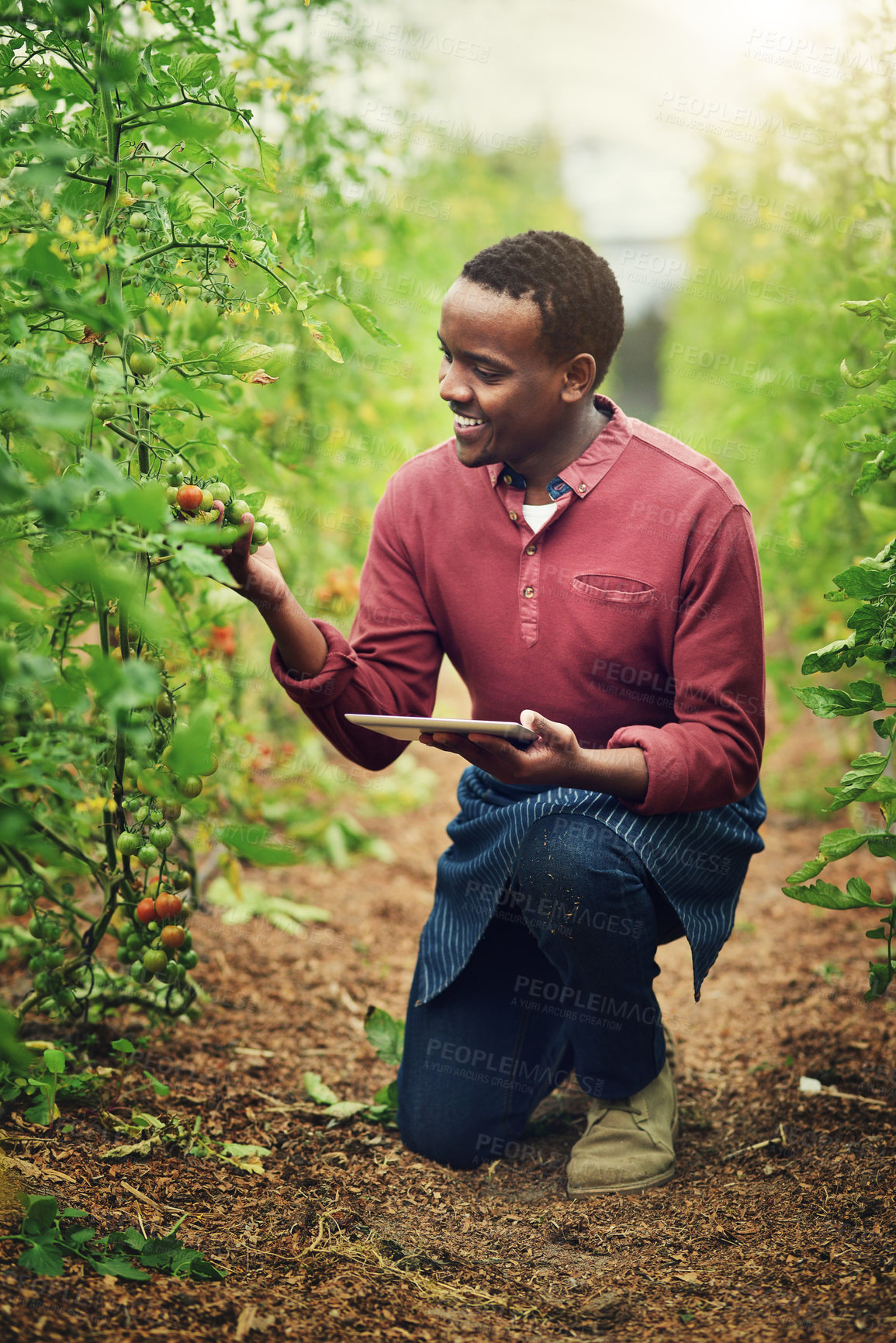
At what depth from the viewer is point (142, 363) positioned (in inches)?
56.8

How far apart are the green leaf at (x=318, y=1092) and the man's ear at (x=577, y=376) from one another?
50.2 inches

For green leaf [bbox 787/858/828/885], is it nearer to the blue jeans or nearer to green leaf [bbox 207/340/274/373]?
the blue jeans

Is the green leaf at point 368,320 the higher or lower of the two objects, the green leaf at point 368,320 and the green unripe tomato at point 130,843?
the higher

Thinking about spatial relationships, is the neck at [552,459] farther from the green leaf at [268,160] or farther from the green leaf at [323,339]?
the green leaf at [268,160]

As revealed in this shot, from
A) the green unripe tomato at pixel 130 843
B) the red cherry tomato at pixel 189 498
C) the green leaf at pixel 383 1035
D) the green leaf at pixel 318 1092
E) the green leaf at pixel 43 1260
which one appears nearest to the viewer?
the green leaf at pixel 43 1260

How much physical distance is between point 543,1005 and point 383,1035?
32 centimetres

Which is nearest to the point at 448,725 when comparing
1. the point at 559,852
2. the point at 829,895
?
the point at 559,852

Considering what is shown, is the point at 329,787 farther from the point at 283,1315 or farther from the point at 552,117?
the point at 552,117

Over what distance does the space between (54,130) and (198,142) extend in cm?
18

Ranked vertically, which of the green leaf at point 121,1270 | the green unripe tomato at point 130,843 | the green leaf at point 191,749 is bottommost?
the green leaf at point 121,1270

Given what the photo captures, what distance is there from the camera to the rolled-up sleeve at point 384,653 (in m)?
1.80

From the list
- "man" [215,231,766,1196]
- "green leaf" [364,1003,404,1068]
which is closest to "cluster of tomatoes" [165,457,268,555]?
"man" [215,231,766,1196]

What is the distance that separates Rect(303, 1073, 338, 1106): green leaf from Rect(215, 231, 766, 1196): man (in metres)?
0.15

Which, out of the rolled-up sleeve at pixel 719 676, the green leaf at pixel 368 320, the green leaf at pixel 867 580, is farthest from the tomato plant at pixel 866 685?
the green leaf at pixel 368 320
